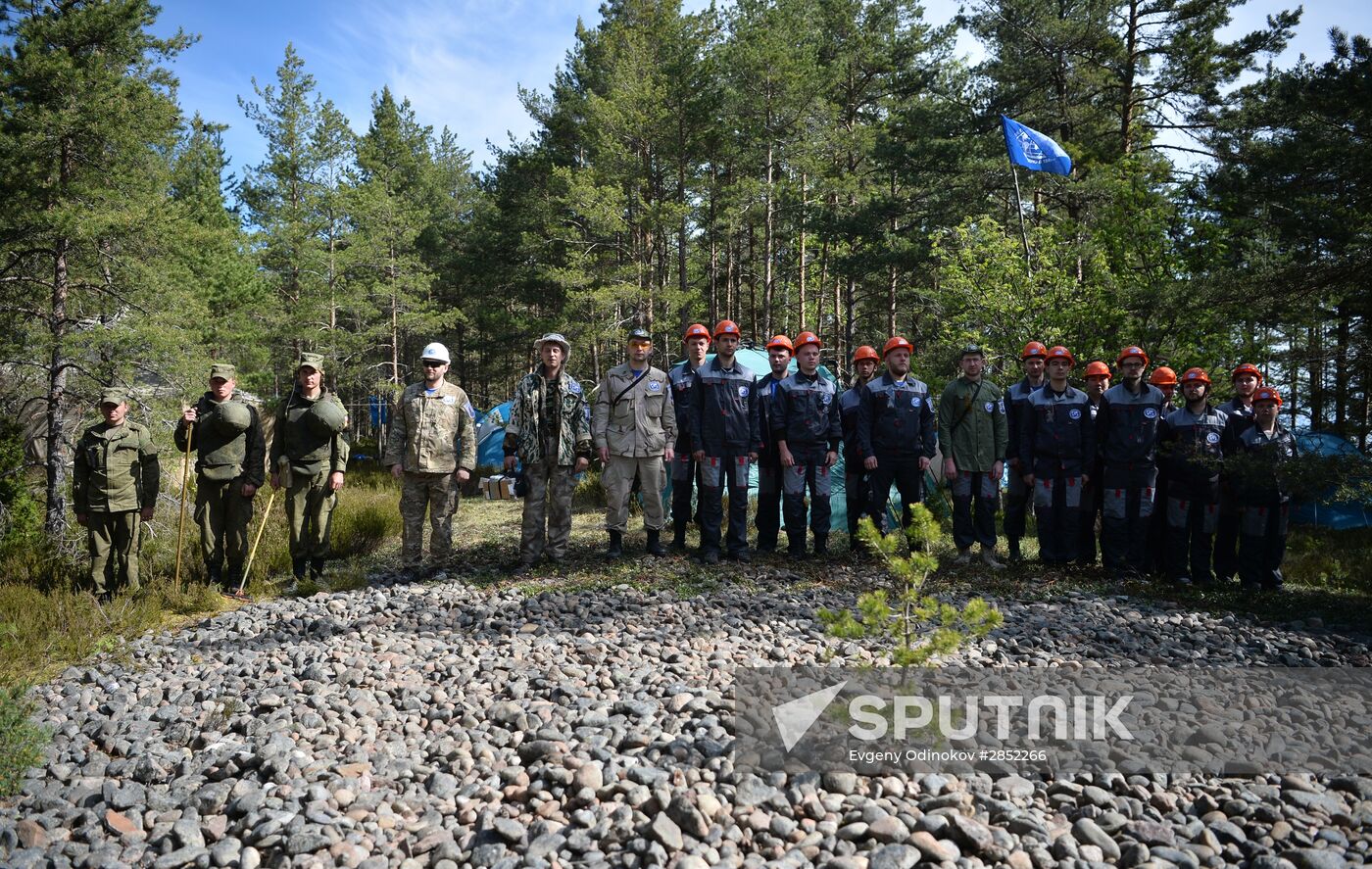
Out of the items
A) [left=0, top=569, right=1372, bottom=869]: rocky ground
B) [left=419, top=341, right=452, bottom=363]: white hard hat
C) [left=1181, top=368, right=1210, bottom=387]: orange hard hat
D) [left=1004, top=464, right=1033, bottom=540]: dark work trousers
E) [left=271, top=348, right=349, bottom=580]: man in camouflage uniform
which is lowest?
[left=0, top=569, right=1372, bottom=869]: rocky ground

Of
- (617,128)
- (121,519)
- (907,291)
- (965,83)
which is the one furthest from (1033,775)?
(907,291)

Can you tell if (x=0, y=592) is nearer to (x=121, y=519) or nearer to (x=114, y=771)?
(x=121, y=519)

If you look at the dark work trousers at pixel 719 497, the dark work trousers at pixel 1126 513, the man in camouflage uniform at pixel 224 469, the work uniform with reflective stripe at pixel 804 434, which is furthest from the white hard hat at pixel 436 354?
the dark work trousers at pixel 1126 513

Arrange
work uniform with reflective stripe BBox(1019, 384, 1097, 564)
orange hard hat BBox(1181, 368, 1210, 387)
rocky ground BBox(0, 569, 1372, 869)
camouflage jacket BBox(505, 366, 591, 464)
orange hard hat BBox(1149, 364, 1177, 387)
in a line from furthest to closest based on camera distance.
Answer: orange hard hat BBox(1149, 364, 1177, 387) → work uniform with reflective stripe BBox(1019, 384, 1097, 564) → camouflage jacket BBox(505, 366, 591, 464) → orange hard hat BBox(1181, 368, 1210, 387) → rocky ground BBox(0, 569, 1372, 869)

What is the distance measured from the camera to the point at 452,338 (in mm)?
33656

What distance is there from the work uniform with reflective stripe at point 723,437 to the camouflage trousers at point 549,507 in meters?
1.33

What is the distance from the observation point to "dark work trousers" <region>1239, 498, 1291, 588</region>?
255 inches

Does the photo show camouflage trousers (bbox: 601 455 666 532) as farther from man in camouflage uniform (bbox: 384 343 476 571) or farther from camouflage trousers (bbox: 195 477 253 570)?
camouflage trousers (bbox: 195 477 253 570)

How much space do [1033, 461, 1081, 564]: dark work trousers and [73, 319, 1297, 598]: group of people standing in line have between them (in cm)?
1

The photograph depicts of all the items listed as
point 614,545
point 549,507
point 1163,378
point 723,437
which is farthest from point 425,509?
point 1163,378

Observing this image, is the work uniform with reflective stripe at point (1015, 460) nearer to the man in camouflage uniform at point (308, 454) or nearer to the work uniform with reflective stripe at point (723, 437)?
the work uniform with reflective stripe at point (723, 437)

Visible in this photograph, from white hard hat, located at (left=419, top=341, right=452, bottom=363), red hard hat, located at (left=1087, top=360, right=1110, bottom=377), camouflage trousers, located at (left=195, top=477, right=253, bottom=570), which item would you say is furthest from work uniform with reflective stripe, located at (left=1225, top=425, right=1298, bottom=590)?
camouflage trousers, located at (left=195, top=477, right=253, bottom=570)

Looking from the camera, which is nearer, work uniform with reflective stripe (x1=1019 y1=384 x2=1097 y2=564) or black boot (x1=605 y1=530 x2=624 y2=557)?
work uniform with reflective stripe (x1=1019 y1=384 x2=1097 y2=564)

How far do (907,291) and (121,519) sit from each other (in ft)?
65.2
